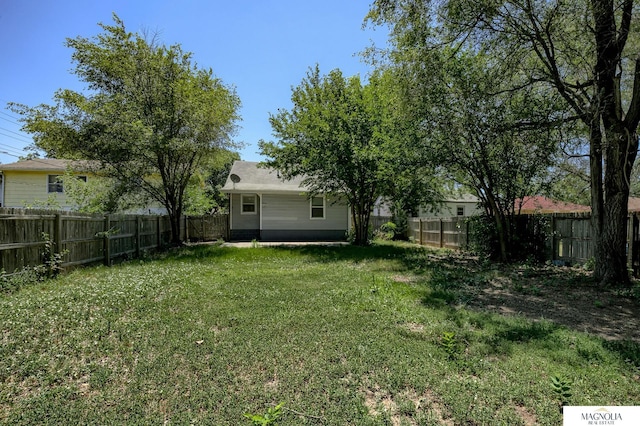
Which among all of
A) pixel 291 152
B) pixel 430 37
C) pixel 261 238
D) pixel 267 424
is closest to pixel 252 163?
pixel 261 238

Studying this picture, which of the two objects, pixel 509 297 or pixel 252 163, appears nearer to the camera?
pixel 509 297

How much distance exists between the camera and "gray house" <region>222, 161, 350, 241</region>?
709 inches

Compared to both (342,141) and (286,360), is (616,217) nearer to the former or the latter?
(286,360)

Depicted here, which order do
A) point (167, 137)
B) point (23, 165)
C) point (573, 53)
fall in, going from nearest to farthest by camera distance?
point (573, 53), point (167, 137), point (23, 165)

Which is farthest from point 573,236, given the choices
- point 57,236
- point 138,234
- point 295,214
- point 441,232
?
point 138,234

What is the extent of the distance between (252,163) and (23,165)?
1298 cm

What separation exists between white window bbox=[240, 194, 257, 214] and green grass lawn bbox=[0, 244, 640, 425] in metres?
12.7

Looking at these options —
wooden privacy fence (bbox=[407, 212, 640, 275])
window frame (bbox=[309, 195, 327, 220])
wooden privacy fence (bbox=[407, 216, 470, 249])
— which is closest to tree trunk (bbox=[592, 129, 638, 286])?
wooden privacy fence (bbox=[407, 212, 640, 275])

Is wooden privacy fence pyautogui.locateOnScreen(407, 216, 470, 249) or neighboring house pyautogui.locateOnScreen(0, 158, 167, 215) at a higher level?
neighboring house pyautogui.locateOnScreen(0, 158, 167, 215)

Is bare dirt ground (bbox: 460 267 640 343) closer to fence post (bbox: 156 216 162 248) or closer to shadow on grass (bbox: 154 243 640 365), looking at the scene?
shadow on grass (bbox: 154 243 640 365)

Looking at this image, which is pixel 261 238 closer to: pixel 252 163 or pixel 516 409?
pixel 252 163

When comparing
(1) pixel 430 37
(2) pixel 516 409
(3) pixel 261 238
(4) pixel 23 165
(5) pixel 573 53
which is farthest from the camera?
(4) pixel 23 165

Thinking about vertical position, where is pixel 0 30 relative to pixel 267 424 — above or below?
above

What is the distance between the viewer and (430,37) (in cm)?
757
